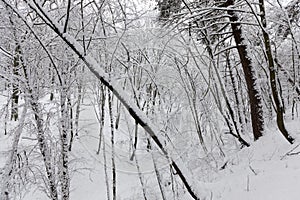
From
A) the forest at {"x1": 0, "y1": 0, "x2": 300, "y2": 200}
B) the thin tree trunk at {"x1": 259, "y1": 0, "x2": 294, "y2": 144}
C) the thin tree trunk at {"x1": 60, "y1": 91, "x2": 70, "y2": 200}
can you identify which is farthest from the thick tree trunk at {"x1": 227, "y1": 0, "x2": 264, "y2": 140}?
the thin tree trunk at {"x1": 60, "y1": 91, "x2": 70, "y2": 200}

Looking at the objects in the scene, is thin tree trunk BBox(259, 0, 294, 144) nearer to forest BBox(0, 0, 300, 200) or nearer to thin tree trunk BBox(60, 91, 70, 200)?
forest BBox(0, 0, 300, 200)

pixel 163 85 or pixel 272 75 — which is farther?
pixel 163 85

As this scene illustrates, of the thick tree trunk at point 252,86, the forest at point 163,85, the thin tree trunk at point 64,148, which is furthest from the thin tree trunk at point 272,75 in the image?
the thin tree trunk at point 64,148

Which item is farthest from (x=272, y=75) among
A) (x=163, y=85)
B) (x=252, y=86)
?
(x=163, y=85)

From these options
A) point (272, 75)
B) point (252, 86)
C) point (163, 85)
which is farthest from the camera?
point (163, 85)

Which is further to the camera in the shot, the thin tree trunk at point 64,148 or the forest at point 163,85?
→ the thin tree trunk at point 64,148

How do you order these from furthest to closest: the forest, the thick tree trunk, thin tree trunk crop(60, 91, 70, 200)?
thin tree trunk crop(60, 91, 70, 200), the thick tree trunk, the forest

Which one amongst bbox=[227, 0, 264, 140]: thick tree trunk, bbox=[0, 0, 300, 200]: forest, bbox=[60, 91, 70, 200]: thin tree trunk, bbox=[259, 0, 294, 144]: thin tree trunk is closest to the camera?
bbox=[0, 0, 300, 200]: forest

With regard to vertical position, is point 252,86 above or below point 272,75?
below

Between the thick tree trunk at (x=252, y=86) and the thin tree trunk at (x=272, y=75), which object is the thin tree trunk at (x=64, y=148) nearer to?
the thick tree trunk at (x=252, y=86)

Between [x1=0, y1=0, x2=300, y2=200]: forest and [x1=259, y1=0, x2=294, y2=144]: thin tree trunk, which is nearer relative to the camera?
[x1=0, y1=0, x2=300, y2=200]: forest

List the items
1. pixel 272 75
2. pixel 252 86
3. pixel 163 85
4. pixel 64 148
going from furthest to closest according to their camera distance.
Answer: pixel 163 85 < pixel 64 148 < pixel 252 86 < pixel 272 75

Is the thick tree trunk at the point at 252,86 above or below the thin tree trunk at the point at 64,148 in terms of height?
above

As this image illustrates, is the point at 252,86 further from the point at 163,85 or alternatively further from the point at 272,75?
the point at 163,85
